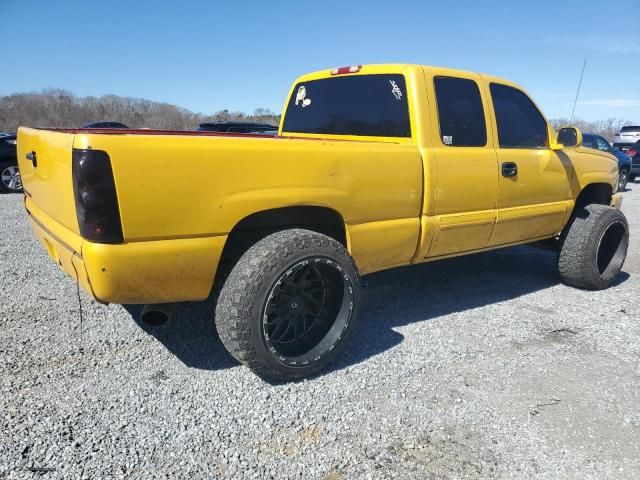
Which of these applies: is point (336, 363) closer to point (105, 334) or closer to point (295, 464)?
point (295, 464)

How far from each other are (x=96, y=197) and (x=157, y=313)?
806 millimetres

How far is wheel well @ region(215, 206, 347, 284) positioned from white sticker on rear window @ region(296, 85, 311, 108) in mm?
1591

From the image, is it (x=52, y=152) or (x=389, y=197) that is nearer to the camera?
(x=52, y=152)

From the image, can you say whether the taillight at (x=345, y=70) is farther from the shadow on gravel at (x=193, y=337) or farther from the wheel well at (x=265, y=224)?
the shadow on gravel at (x=193, y=337)

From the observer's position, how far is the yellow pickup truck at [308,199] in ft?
7.45

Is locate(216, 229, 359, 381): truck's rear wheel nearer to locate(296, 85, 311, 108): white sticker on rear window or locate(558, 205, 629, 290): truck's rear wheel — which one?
locate(296, 85, 311, 108): white sticker on rear window

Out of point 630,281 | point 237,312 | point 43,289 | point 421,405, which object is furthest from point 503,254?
point 43,289

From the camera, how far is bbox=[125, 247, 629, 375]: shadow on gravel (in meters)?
3.19

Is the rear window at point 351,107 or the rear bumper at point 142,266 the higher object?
the rear window at point 351,107

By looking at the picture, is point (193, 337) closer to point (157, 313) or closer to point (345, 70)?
point (157, 313)

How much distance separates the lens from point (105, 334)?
10.8ft

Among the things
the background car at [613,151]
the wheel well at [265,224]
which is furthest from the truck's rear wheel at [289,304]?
the background car at [613,151]

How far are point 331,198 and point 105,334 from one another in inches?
70.0

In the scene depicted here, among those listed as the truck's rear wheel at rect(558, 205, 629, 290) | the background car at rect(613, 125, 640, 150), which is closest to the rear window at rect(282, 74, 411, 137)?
the truck's rear wheel at rect(558, 205, 629, 290)
